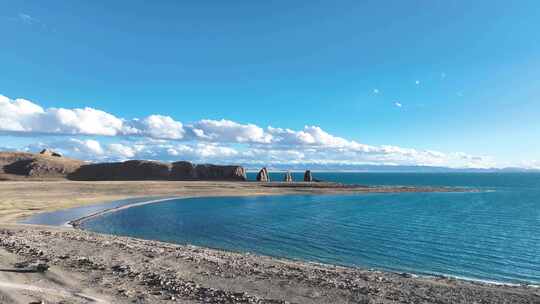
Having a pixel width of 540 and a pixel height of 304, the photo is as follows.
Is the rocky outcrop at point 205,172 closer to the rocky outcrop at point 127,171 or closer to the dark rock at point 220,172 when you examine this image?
the dark rock at point 220,172

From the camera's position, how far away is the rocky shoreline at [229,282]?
19.1m

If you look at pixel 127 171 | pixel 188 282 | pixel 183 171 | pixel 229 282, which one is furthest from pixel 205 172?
pixel 188 282

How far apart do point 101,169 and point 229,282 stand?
6794 inches

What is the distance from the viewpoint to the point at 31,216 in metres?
A: 57.3

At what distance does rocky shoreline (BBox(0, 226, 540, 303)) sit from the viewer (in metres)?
19.1

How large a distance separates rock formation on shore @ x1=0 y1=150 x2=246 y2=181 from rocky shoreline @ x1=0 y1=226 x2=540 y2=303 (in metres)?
149

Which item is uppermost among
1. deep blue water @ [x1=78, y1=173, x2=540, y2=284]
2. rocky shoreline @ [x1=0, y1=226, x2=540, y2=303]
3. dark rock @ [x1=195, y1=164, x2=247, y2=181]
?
dark rock @ [x1=195, y1=164, x2=247, y2=181]

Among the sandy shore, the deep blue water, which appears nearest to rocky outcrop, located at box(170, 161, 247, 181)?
the deep blue water

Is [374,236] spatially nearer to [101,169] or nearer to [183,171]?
[183,171]

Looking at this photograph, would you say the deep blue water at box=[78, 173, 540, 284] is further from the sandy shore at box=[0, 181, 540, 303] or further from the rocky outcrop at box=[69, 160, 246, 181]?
the rocky outcrop at box=[69, 160, 246, 181]

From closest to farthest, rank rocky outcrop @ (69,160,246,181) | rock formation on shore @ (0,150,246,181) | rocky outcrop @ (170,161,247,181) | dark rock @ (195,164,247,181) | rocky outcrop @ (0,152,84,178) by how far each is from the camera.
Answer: rocky outcrop @ (0,152,84,178)
rock formation on shore @ (0,150,246,181)
rocky outcrop @ (69,160,246,181)
rocky outcrop @ (170,161,247,181)
dark rock @ (195,164,247,181)

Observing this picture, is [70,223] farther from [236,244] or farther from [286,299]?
[286,299]

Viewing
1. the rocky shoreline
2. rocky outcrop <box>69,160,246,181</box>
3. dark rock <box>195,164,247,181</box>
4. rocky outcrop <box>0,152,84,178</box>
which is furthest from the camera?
dark rock <box>195,164,247,181</box>

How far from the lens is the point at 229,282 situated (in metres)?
21.7
